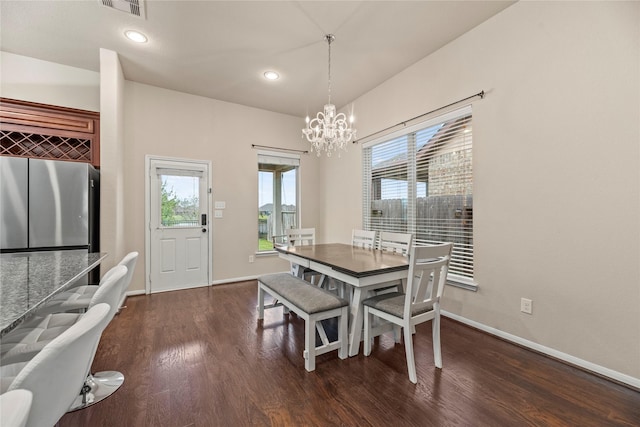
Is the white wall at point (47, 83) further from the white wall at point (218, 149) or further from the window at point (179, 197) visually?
the window at point (179, 197)

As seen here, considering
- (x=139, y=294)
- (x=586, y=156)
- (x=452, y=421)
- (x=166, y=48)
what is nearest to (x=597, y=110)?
(x=586, y=156)

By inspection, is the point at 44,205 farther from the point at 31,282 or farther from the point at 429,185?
the point at 429,185

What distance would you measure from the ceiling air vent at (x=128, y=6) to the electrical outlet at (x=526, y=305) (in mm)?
4302

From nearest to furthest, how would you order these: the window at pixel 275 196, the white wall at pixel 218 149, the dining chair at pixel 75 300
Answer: the dining chair at pixel 75 300 < the white wall at pixel 218 149 < the window at pixel 275 196

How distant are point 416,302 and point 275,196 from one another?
12.1 feet

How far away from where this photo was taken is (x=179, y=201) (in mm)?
4172

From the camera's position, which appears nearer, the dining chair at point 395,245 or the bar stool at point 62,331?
the bar stool at point 62,331

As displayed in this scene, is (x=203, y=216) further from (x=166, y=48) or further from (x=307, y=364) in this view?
(x=307, y=364)

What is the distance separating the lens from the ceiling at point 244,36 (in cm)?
249

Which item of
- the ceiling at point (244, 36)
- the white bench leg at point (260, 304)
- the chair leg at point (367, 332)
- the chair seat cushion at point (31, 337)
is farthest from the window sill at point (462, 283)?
the chair seat cushion at point (31, 337)

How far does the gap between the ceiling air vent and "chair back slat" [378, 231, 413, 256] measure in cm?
330

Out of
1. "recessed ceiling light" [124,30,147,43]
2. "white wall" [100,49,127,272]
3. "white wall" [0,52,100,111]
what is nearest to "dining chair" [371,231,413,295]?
"white wall" [100,49,127,272]

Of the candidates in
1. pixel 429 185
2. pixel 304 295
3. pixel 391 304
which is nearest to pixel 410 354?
pixel 391 304

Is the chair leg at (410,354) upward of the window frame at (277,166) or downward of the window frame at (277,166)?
downward
